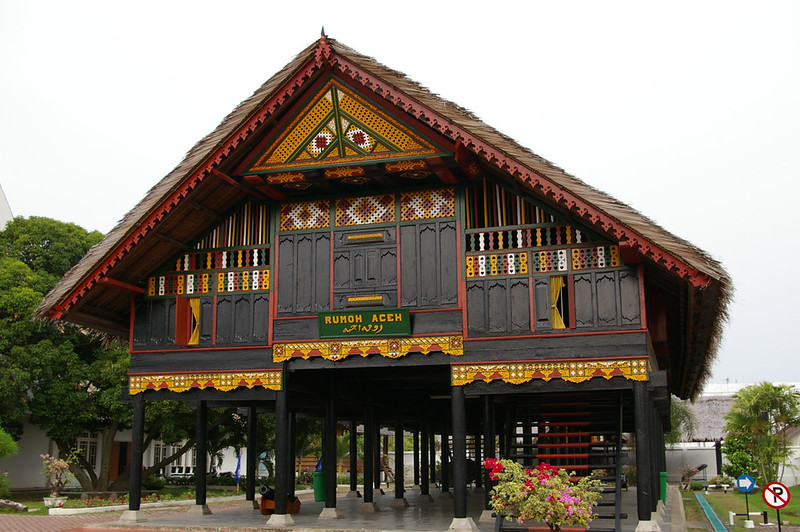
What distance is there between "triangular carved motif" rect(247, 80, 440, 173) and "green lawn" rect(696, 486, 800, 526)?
1373cm

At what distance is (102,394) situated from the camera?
1112 inches

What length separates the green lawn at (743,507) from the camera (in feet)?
70.7

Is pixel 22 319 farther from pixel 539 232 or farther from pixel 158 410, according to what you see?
pixel 539 232

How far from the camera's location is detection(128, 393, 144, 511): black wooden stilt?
1595 centimetres

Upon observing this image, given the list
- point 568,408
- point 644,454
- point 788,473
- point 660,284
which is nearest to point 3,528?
point 568,408

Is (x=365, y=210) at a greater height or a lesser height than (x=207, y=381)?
greater

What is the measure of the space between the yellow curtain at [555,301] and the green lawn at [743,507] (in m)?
10.2

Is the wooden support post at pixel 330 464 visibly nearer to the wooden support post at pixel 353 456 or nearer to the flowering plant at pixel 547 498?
the flowering plant at pixel 547 498

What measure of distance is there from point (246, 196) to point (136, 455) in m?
5.75

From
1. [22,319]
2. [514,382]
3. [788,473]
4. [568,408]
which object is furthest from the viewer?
[788,473]

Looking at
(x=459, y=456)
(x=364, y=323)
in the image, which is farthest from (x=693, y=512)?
(x=364, y=323)

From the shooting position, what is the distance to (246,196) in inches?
646

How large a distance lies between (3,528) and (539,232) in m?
13.3

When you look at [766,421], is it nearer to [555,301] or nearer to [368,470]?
[368,470]
